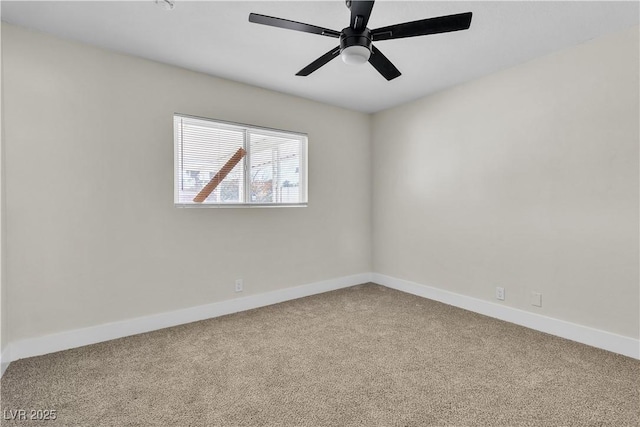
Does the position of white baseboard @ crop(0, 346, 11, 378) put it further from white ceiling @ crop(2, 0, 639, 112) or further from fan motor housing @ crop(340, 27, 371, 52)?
fan motor housing @ crop(340, 27, 371, 52)

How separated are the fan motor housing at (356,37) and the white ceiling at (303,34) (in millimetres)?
319

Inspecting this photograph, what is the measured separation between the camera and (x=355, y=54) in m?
1.82

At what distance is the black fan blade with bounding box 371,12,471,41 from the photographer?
162 centimetres

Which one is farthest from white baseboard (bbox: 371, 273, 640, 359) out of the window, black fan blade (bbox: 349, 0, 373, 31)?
black fan blade (bbox: 349, 0, 373, 31)

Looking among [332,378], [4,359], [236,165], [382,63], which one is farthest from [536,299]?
[4,359]

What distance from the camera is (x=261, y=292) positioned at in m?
3.40

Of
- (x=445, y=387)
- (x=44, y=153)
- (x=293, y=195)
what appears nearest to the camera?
(x=445, y=387)

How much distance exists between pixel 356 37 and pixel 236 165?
1900 millimetres

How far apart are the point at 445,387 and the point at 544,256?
1.59 m

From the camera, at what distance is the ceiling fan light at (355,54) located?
5.89 feet

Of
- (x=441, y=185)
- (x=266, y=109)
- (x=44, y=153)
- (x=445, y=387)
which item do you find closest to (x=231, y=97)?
(x=266, y=109)

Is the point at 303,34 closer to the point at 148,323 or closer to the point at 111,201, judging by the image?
the point at 111,201

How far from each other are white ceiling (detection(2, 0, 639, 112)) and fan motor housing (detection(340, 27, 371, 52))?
1.05 feet

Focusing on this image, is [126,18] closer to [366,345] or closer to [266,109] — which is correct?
[266,109]
